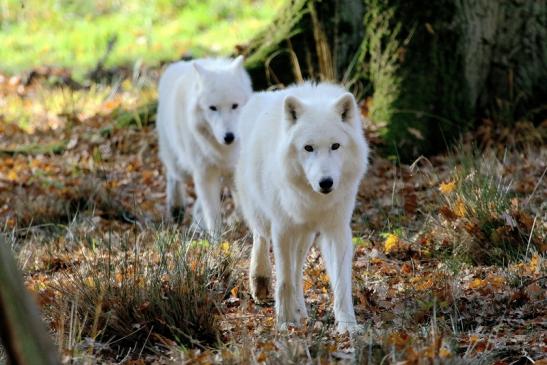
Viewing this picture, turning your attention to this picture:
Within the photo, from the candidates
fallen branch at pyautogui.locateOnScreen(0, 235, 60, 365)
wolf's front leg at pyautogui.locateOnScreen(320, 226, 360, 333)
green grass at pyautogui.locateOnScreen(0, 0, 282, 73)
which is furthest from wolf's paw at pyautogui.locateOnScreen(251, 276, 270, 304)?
green grass at pyautogui.locateOnScreen(0, 0, 282, 73)

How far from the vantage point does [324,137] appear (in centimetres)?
473

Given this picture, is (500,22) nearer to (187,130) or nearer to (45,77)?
(187,130)

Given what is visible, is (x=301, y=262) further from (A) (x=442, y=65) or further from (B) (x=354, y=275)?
(A) (x=442, y=65)

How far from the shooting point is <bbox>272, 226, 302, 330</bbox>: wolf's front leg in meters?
5.04

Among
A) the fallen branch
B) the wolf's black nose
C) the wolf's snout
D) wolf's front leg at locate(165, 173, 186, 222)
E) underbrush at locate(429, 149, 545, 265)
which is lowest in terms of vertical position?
wolf's front leg at locate(165, 173, 186, 222)

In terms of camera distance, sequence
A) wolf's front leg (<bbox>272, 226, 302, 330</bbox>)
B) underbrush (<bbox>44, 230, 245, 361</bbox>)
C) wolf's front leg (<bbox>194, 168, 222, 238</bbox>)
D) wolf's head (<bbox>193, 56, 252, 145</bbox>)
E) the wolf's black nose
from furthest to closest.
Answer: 1. wolf's front leg (<bbox>194, 168, 222, 238</bbox>)
2. wolf's head (<bbox>193, 56, 252, 145</bbox>)
3. the wolf's black nose
4. wolf's front leg (<bbox>272, 226, 302, 330</bbox>)
5. underbrush (<bbox>44, 230, 245, 361</bbox>)

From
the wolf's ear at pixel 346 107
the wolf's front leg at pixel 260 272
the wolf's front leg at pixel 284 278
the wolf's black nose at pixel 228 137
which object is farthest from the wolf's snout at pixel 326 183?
the wolf's black nose at pixel 228 137

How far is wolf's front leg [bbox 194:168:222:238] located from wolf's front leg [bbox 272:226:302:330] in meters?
2.65

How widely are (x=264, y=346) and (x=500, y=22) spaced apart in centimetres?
614

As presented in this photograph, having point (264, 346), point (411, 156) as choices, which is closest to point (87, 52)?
point (411, 156)

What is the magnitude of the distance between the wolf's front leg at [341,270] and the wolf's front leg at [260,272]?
21.8 inches

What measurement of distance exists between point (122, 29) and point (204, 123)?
39.1ft

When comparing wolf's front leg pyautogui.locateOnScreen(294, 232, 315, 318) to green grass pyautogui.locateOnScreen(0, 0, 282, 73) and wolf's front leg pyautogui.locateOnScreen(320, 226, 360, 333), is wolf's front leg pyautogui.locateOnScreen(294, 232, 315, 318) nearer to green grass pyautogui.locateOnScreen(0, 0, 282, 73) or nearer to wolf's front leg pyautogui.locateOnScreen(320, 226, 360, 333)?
wolf's front leg pyautogui.locateOnScreen(320, 226, 360, 333)

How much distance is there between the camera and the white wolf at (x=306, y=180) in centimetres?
475
